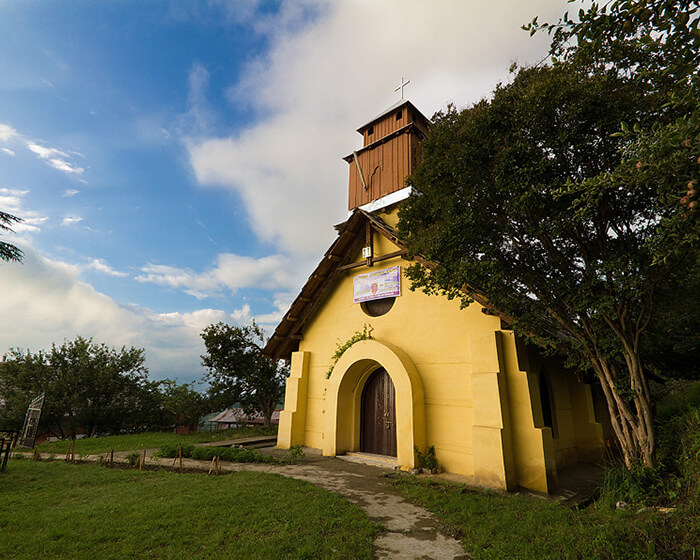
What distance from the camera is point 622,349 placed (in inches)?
253

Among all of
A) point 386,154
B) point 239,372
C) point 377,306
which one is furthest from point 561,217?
point 239,372

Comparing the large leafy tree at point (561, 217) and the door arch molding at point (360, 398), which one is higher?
the large leafy tree at point (561, 217)

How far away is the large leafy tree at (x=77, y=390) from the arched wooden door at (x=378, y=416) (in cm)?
1604

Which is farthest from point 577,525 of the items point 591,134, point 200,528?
point 591,134

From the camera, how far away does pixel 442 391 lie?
9.19 meters

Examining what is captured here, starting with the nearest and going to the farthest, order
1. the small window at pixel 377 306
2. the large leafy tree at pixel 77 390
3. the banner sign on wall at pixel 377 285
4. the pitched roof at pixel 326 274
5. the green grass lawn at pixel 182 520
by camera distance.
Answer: the green grass lawn at pixel 182 520
the banner sign on wall at pixel 377 285
the small window at pixel 377 306
the pitched roof at pixel 326 274
the large leafy tree at pixel 77 390

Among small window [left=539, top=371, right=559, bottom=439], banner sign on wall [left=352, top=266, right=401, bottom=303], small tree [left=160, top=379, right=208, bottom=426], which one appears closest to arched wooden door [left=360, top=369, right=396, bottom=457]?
banner sign on wall [left=352, top=266, right=401, bottom=303]

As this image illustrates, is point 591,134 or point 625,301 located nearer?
point 591,134

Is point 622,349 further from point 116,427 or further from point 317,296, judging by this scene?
point 116,427

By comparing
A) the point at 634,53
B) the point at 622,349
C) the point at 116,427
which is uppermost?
the point at 634,53

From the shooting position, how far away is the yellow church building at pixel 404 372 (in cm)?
785

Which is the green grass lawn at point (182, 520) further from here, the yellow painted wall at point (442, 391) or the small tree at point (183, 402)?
the small tree at point (183, 402)

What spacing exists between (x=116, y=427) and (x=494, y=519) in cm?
2204

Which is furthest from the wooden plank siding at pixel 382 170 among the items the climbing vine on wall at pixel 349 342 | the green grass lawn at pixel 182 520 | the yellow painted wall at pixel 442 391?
the green grass lawn at pixel 182 520
